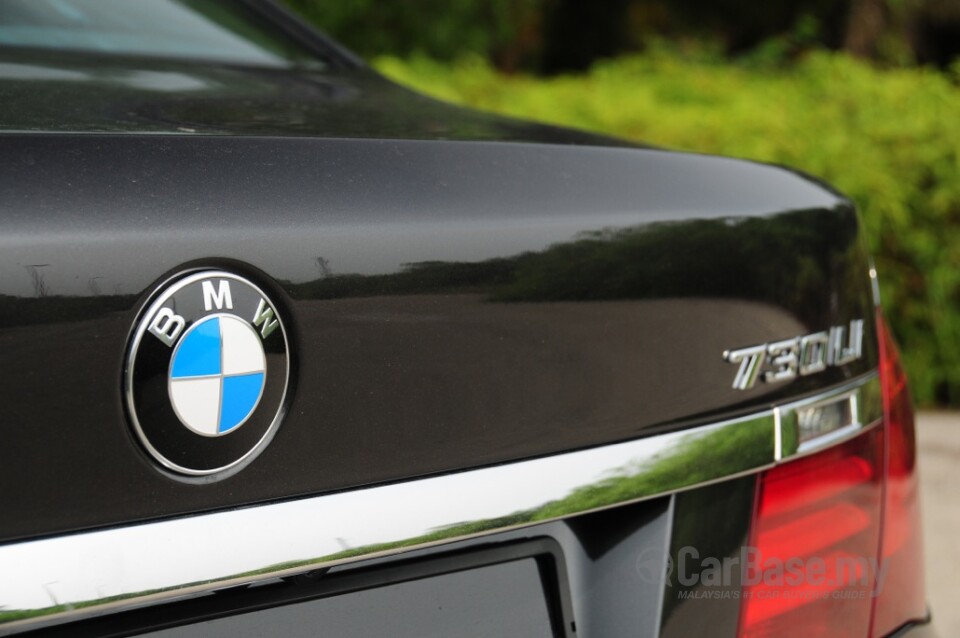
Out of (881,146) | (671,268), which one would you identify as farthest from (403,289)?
(881,146)

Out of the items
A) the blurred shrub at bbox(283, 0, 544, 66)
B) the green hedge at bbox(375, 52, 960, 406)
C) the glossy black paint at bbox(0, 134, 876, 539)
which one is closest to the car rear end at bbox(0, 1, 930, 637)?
the glossy black paint at bbox(0, 134, 876, 539)

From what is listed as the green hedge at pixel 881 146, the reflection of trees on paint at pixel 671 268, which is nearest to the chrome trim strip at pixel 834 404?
the reflection of trees on paint at pixel 671 268

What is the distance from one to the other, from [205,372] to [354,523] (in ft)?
0.72

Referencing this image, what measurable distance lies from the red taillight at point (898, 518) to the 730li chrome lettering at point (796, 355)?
12 cm

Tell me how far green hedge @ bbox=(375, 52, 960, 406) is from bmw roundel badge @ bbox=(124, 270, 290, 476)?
322 cm

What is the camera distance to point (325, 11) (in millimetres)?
8625

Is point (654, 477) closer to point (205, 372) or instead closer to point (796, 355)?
point (796, 355)

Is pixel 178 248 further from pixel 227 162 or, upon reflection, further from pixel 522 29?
pixel 522 29

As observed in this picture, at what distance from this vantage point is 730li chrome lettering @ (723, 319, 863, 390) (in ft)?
4.22

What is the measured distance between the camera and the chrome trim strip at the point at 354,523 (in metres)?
0.90

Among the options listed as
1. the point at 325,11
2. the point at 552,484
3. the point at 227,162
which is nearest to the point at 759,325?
the point at 552,484

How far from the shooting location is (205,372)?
0.93 meters

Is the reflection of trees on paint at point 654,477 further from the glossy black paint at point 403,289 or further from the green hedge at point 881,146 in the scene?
the green hedge at point 881,146

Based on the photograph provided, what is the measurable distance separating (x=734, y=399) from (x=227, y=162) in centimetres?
65
